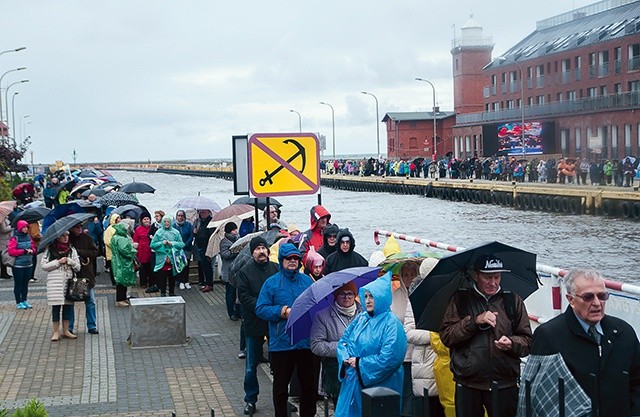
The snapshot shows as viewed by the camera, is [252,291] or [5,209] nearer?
[252,291]

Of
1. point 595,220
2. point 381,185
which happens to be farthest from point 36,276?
point 381,185

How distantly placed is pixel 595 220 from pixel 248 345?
44.7 m

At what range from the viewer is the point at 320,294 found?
8336mm

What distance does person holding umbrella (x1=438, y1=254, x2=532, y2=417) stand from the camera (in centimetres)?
664

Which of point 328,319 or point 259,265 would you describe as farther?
point 259,265

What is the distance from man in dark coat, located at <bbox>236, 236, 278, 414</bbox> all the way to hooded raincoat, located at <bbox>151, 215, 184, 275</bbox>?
851cm

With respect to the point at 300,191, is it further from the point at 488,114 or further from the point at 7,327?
the point at 488,114

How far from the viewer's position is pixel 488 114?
105375mm

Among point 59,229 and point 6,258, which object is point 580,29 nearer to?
point 6,258

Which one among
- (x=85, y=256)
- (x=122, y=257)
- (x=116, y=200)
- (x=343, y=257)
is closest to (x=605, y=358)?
(x=343, y=257)

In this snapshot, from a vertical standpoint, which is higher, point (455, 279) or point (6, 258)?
point (455, 279)

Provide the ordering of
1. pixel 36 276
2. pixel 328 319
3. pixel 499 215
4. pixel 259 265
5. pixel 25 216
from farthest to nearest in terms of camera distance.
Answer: pixel 499 215 < pixel 36 276 < pixel 25 216 < pixel 259 265 < pixel 328 319

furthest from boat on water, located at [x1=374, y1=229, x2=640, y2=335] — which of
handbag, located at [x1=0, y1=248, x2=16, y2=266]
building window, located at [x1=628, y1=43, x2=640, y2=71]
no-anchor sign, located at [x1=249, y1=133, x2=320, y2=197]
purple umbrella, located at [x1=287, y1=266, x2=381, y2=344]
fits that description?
building window, located at [x1=628, y1=43, x2=640, y2=71]

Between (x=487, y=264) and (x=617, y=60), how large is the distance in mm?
77240
